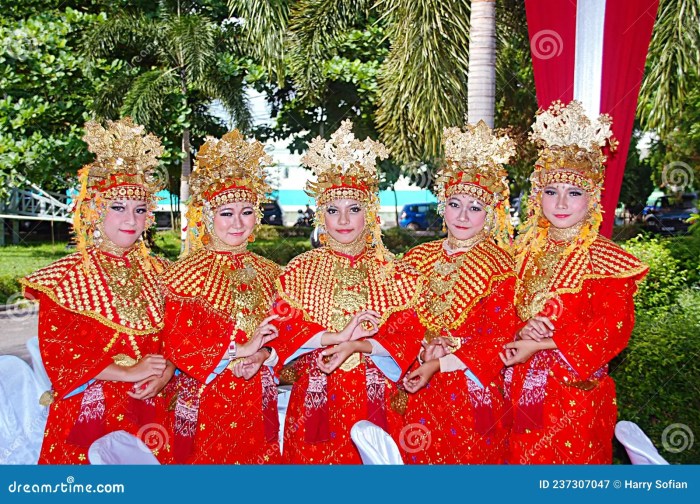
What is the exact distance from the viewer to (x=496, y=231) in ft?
13.4

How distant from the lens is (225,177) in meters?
3.86

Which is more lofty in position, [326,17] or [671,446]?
[326,17]

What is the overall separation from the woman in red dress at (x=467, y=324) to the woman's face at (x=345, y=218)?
18.7 inches

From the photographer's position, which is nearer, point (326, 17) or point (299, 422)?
point (299, 422)

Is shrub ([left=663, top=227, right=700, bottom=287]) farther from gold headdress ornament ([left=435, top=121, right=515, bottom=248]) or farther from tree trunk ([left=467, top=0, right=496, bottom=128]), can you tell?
gold headdress ornament ([left=435, top=121, right=515, bottom=248])

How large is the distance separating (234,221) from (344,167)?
0.64 meters

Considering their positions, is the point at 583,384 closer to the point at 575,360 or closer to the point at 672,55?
the point at 575,360

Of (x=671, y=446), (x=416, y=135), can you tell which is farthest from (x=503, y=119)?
(x=671, y=446)

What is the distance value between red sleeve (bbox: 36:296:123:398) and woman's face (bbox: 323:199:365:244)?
1.25 metres

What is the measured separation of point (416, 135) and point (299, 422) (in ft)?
13.7

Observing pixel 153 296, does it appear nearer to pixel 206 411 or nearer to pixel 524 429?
pixel 206 411

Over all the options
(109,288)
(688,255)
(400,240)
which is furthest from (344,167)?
(400,240)

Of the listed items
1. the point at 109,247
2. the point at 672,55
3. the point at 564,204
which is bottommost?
the point at 109,247
